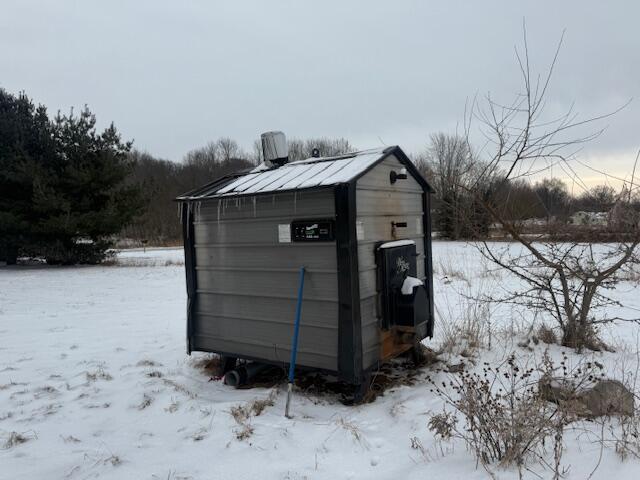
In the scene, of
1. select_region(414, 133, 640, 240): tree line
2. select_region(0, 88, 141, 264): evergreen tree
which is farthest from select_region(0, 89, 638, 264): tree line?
select_region(414, 133, 640, 240): tree line

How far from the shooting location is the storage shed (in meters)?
3.24

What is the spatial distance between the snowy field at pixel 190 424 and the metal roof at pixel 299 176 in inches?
69.1

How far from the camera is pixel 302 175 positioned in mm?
3689

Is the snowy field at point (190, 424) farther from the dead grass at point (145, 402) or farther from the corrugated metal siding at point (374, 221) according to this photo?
the corrugated metal siding at point (374, 221)

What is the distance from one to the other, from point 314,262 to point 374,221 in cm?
62

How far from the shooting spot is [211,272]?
4.05 metres

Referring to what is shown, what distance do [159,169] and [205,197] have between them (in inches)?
1941

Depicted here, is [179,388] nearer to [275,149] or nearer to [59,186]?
[275,149]

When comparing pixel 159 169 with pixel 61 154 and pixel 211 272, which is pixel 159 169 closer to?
pixel 61 154

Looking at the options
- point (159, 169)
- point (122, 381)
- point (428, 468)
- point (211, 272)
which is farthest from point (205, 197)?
point (159, 169)

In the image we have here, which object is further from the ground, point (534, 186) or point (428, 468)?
point (534, 186)

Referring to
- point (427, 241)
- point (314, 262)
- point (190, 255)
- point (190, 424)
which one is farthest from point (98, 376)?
point (427, 241)

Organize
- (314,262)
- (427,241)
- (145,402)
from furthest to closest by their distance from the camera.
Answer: (427,241) < (145,402) < (314,262)

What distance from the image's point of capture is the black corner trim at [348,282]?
315 cm
